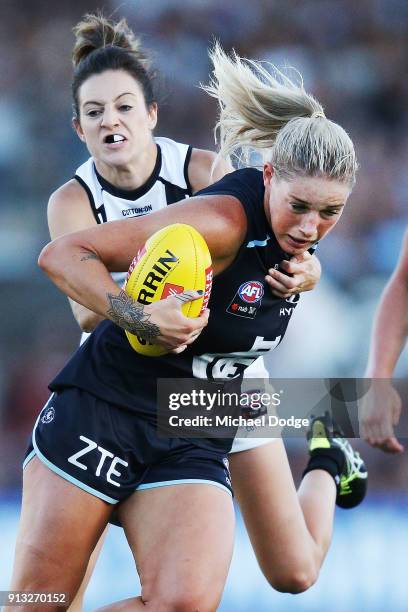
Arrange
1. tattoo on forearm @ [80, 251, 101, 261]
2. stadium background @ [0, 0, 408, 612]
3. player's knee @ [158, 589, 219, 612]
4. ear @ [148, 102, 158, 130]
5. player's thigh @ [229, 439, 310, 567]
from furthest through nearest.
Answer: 1. stadium background @ [0, 0, 408, 612]
2. ear @ [148, 102, 158, 130]
3. player's thigh @ [229, 439, 310, 567]
4. tattoo on forearm @ [80, 251, 101, 261]
5. player's knee @ [158, 589, 219, 612]

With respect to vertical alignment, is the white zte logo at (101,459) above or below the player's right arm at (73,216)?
below

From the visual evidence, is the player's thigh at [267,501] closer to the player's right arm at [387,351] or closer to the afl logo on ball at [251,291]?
the player's right arm at [387,351]

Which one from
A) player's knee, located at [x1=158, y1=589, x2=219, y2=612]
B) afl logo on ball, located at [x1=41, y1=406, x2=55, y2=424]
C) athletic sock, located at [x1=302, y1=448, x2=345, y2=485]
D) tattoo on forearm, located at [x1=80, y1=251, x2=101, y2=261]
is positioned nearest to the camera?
player's knee, located at [x1=158, y1=589, x2=219, y2=612]

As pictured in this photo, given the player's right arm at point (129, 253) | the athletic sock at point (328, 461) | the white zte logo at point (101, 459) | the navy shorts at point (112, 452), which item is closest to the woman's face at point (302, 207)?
the player's right arm at point (129, 253)

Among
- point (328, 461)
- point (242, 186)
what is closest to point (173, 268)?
point (242, 186)

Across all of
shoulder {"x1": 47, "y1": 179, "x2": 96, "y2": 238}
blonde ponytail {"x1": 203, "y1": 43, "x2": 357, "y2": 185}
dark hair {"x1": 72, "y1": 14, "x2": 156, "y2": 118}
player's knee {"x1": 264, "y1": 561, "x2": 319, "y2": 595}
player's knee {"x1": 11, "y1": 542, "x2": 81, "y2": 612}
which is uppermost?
dark hair {"x1": 72, "y1": 14, "x2": 156, "y2": 118}

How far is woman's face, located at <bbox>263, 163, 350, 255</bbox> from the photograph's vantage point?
314cm

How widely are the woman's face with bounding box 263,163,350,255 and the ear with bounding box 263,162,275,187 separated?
2 cm

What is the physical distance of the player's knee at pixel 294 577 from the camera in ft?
13.6

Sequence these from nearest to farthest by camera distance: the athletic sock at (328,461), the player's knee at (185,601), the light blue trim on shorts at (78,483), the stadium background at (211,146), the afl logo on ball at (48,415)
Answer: the player's knee at (185,601) → the light blue trim on shorts at (78,483) → the afl logo on ball at (48,415) → the athletic sock at (328,461) → the stadium background at (211,146)

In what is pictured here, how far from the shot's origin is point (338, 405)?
16.9ft

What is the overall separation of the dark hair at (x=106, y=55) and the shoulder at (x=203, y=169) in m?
0.36

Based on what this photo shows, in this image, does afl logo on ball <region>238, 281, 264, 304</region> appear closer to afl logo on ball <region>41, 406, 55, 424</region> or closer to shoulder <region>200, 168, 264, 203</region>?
shoulder <region>200, 168, 264, 203</region>

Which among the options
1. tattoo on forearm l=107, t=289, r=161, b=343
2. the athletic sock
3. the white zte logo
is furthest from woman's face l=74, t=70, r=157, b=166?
the athletic sock
